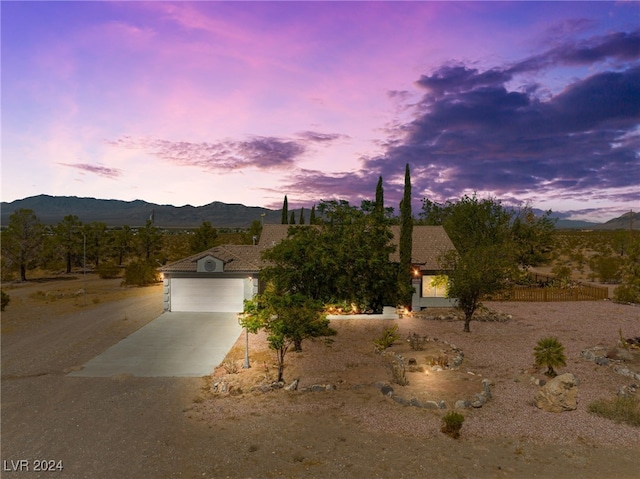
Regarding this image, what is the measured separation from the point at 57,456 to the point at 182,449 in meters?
3.19

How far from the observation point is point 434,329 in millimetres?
24531

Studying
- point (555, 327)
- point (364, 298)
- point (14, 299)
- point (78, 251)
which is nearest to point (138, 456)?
point (364, 298)

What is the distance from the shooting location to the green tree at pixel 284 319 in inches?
629

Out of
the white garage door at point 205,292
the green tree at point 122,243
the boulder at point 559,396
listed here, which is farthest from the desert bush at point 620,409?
the green tree at point 122,243

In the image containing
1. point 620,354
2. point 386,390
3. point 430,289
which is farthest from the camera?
Result: point 430,289

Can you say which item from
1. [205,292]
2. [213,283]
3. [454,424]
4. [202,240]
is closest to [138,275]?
[202,240]

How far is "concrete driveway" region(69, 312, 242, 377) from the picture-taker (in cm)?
1712

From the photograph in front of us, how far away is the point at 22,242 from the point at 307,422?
49.1 meters

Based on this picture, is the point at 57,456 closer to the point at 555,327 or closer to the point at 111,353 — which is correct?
the point at 111,353

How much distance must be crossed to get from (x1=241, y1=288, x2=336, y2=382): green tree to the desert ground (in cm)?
156

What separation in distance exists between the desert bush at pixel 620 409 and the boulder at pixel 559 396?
62cm

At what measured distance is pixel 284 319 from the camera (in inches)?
636

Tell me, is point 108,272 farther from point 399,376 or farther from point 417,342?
point 399,376

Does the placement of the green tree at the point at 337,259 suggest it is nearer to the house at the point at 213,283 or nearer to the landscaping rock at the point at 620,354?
the house at the point at 213,283
